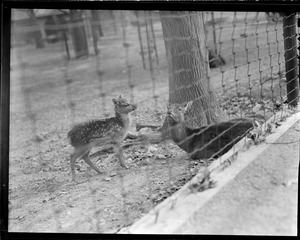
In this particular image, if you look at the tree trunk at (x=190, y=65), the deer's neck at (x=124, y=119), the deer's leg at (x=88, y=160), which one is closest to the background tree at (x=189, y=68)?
the tree trunk at (x=190, y=65)

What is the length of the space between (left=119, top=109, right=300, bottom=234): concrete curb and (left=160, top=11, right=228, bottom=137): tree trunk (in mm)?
667

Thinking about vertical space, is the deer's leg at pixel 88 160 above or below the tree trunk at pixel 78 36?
below

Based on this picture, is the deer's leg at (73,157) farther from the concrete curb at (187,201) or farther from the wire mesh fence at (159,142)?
the concrete curb at (187,201)

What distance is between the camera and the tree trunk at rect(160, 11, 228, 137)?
311 centimetres

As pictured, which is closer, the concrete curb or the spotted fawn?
the concrete curb

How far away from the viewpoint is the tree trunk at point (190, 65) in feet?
10.2

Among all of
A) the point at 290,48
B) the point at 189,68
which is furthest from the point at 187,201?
the point at 290,48

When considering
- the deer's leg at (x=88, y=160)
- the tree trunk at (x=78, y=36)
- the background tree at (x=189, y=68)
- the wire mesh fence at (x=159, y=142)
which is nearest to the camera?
the wire mesh fence at (x=159, y=142)

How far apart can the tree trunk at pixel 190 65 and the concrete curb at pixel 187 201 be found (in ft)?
2.19

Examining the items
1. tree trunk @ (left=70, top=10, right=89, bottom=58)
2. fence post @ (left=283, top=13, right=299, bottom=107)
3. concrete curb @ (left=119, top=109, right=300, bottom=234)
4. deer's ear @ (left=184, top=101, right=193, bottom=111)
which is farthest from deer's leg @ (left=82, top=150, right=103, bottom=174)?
tree trunk @ (left=70, top=10, right=89, bottom=58)

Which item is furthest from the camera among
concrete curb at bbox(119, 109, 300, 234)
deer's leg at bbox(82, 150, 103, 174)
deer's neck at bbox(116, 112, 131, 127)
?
deer's neck at bbox(116, 112, 131, 127)

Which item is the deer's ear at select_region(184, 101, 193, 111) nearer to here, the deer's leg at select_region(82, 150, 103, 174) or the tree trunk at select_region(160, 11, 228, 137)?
the tree trunk at select_region(160, 11, 228, 137)

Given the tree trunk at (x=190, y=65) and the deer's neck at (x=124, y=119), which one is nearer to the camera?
the deer's neck at (x=124, y=119)

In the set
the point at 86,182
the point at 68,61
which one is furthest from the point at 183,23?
the point at 68,61
